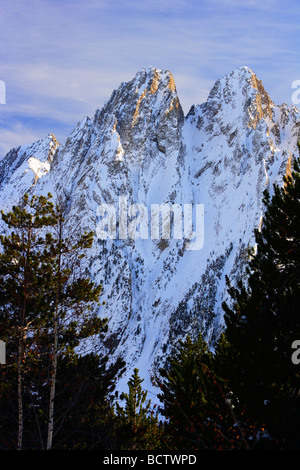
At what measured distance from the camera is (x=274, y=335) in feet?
47.7

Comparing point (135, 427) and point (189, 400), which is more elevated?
point (189, 400)

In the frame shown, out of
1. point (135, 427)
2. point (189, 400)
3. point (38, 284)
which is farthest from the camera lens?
point (135, 427)

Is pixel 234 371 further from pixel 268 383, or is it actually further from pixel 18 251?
pixel 18 251

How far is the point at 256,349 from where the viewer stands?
1446 cm

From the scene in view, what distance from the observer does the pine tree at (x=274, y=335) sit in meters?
14.0

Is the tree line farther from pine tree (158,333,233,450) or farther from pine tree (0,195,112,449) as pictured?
pine tree (158,333,233,450)

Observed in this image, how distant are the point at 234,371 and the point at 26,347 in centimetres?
678

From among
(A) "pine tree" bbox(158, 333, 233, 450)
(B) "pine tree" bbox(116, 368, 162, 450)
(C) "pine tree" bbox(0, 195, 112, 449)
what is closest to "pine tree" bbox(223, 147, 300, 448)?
(A) "pine tree" bbox(158, 333, 233, 450)

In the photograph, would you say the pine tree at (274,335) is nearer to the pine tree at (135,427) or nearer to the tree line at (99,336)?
the tree line at (99,336)

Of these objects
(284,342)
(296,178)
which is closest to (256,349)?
(284,342)

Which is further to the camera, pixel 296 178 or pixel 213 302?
pixel 213 302

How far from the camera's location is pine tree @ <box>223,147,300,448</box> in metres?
14.0

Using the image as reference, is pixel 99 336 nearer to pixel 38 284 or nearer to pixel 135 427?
pixel 38 284

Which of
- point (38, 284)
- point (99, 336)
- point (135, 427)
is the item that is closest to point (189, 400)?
point (135, 427)
